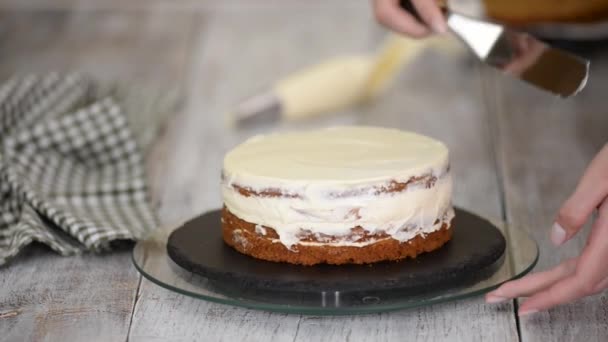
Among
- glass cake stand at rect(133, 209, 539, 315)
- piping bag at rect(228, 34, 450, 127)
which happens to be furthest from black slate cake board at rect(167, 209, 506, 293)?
piping bag at rect(228, 34, 450, 127)

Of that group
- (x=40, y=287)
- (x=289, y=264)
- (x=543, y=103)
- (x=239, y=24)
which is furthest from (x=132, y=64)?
(x=289, y=264)

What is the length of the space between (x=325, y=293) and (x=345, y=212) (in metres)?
0.11

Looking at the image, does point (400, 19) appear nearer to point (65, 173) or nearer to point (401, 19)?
point (401, 19)

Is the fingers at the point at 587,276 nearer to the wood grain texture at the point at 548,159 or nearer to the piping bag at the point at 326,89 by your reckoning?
the wood grain texture at the point at 548,159

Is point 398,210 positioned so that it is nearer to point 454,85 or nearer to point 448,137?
point 448,137

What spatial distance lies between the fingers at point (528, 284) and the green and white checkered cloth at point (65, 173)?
0.53 meters

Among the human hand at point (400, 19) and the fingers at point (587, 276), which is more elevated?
the human hand at point (400, 19)

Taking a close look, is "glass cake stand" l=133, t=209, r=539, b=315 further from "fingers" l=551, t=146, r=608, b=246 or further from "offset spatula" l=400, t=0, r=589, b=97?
"offset spatula" l=400, t=0, r=589, b=97

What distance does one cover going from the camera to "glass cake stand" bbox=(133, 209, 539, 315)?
106 cm

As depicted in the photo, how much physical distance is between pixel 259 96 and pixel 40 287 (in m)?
0.96

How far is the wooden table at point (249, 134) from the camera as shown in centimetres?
113

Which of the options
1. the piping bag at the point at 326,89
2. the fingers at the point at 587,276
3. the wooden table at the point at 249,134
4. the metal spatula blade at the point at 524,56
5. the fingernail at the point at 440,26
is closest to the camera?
the fingers at the point at 587,276

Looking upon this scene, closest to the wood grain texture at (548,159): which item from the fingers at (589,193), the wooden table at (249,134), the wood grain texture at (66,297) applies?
the wooden table at (249,134)

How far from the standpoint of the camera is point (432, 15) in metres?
1.44
